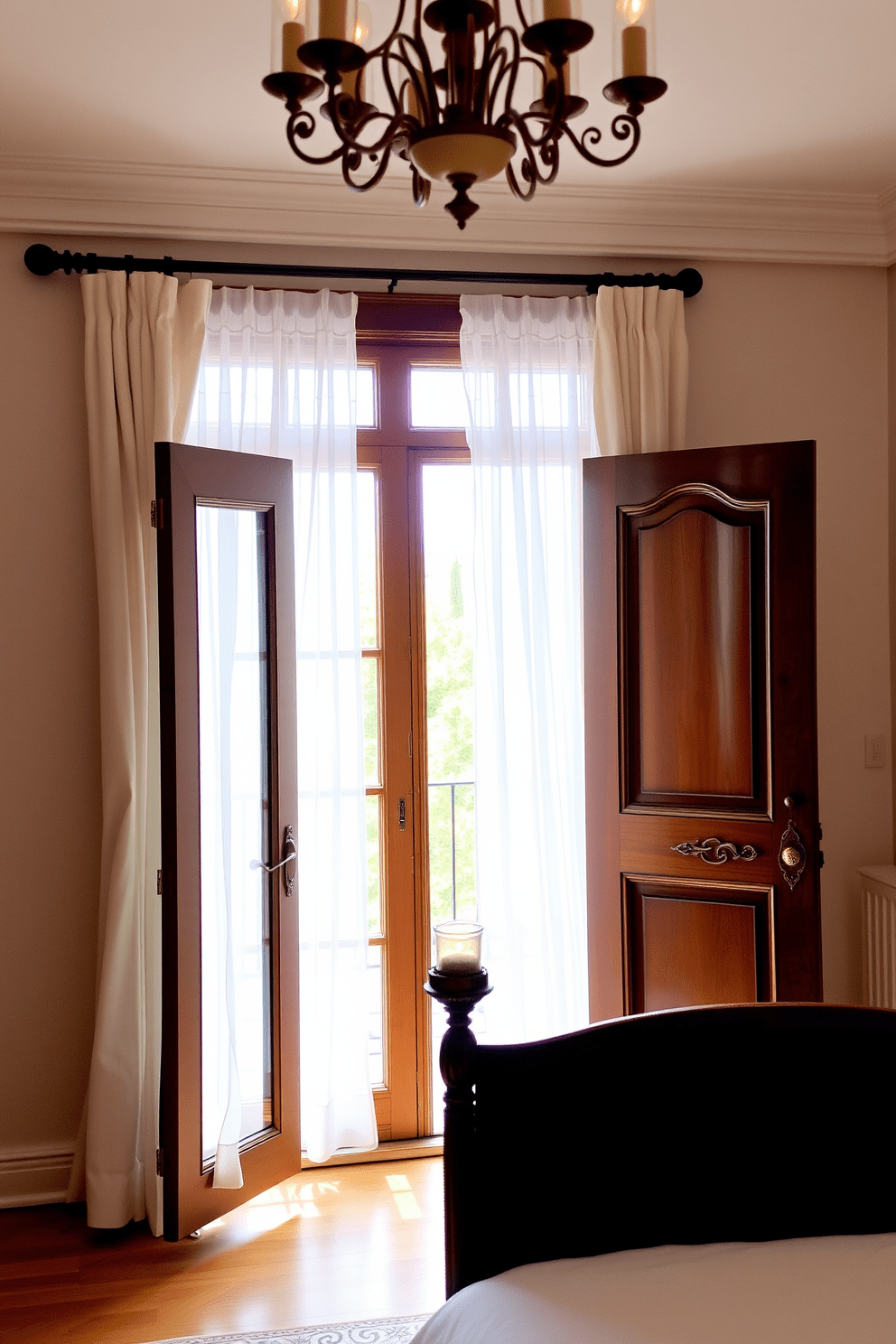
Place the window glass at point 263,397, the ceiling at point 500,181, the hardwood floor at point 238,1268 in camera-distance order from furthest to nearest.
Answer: the window glass at point 263,397 → the hardwood floor at point 238,1268 → the ceiling at point 500,181

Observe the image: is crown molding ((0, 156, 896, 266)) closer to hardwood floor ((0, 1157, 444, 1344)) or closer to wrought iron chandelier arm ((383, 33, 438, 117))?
wrought iron chandelier arm ((383, 33, 438, 117))

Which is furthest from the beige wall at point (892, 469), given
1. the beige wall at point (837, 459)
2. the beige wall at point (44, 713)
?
the beige wall at point (44, 713)

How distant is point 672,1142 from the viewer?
1.76 meters

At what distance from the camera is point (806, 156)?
3.13 m

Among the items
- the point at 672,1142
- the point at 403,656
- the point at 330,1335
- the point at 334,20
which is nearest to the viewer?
the point at 334,20

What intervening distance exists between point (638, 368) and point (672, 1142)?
2.42 m

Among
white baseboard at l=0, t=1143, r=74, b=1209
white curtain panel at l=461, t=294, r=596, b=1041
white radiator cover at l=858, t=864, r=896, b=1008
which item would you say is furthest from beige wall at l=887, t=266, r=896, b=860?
white baseboard at l=0, t=1143, r=74, b=1209

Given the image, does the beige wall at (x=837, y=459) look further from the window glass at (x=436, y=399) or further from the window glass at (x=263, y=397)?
the window glass at (x=263, y=397)

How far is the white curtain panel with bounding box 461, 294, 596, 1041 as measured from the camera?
334cm

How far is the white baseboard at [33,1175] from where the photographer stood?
3.11 meters

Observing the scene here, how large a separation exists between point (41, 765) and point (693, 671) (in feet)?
6.66

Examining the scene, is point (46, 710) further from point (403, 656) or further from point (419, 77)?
point (419, 77)

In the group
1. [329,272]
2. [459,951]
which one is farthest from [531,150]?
[329,272]

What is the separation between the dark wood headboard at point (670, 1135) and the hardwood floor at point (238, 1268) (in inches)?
44.7
